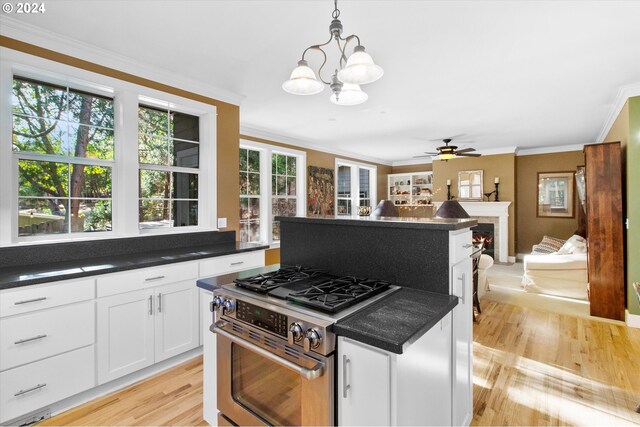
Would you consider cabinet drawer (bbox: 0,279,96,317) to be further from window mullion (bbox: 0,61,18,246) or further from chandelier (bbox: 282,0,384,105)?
chandelier (bbox: 282,0,384,105)

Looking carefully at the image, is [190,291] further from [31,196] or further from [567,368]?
[567,368]

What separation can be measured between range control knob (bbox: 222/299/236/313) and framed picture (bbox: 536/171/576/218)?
7.91 meters

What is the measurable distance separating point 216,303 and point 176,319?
130 cm

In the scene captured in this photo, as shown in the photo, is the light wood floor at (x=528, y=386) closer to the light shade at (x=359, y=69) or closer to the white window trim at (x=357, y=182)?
the light shade at (x=359, y=69)

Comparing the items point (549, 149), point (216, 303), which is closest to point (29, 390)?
point (216, 303)

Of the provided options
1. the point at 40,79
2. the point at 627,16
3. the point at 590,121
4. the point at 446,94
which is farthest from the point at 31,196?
the point at 590,121

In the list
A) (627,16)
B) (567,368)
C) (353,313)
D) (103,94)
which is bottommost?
(567,368)

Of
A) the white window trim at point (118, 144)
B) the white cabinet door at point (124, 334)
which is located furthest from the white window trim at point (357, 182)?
the white cabinet door at point (124, 334)

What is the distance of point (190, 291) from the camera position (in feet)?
8.77

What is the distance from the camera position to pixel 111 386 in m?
2.29

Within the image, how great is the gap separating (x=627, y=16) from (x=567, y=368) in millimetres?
2650

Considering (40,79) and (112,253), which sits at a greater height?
(40,79)

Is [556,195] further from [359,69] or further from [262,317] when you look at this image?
[262,317]

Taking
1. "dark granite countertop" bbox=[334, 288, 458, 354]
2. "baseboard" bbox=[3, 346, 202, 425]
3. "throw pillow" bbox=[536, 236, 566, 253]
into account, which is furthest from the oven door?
"throw pillow" bbox=[536, 236, 566, 253]
